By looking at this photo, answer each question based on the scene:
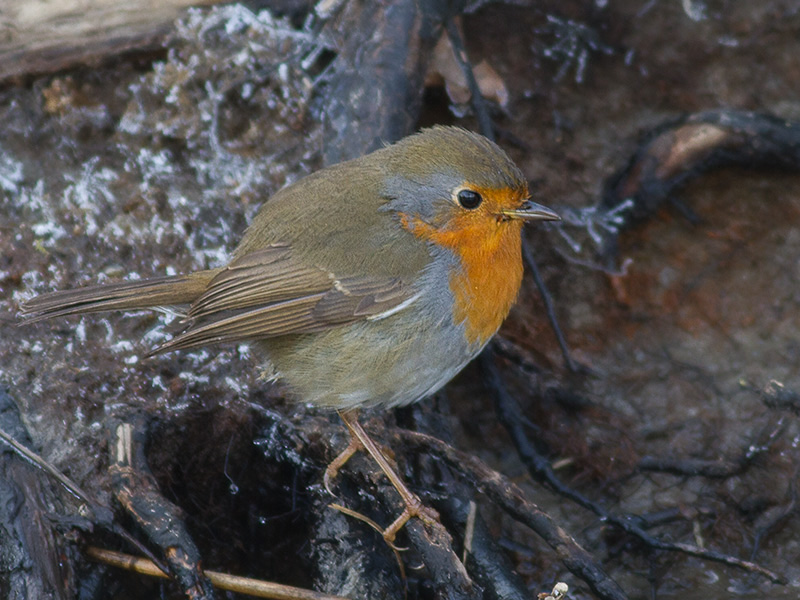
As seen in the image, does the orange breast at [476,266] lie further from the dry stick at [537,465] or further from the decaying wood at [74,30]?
the decaying wood at [74,30]

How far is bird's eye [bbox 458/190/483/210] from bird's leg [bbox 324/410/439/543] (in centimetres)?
89

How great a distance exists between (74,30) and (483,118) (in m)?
2.16

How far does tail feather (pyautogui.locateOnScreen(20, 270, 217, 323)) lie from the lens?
124 inches

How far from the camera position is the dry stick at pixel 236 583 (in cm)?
284

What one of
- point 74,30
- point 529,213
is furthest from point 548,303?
point 74,30

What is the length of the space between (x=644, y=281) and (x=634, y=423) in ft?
2.72

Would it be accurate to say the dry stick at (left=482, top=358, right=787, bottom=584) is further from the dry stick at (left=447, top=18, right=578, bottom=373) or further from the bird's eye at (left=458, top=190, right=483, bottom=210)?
the bird's eye at (left=458, top=190, right=483, bottom=210)

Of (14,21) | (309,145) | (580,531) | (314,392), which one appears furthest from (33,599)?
(14,21)

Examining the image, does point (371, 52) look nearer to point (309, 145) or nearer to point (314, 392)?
point (309, 145)

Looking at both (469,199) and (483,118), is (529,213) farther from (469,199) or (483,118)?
(483,118)

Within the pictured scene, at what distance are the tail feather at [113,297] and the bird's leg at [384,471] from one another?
0.75m

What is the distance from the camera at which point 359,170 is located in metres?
3.37

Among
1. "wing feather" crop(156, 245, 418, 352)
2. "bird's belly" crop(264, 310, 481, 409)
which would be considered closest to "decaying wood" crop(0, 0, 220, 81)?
"wing feather" crop(156, 245, 418, 352)

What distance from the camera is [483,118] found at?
428cm
